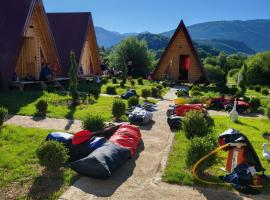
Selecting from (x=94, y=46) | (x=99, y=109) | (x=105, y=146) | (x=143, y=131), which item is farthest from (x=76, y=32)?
(x=105, y=146)

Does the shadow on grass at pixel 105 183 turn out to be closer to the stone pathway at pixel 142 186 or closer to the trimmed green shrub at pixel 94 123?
the stone pathway at pixel 142 186

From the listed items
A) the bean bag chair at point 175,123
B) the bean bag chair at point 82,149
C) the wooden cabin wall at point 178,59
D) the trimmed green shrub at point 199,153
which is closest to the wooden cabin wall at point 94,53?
the wooden cabin wall at point 178,59

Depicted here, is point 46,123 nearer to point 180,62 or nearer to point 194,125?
point 194,125

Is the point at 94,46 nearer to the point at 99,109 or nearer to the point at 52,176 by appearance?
the point at 99,109

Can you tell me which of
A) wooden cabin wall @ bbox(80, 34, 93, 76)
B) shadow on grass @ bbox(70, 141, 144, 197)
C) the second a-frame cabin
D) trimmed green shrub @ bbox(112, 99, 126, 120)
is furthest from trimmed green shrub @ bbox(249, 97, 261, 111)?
wooden cabin wall @ bbox(80, 34, 93, 76)

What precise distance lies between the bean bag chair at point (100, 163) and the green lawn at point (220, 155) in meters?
1.00

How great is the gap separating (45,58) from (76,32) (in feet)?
16.6

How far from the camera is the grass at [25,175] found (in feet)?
19.1

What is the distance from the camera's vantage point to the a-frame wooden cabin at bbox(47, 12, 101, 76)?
25375 mm

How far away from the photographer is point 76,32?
26.6 meters

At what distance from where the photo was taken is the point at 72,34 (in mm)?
26516

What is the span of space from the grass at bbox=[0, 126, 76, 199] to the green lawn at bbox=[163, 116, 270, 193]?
1955 mm

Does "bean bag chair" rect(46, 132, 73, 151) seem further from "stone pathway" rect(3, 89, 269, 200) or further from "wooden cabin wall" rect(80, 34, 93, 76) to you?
"wooden cabin wall" rect(80, 34, 93, 76)

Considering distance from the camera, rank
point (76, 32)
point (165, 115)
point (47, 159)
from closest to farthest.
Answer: point (47, 159), point (165, 115), point (76, 32)
